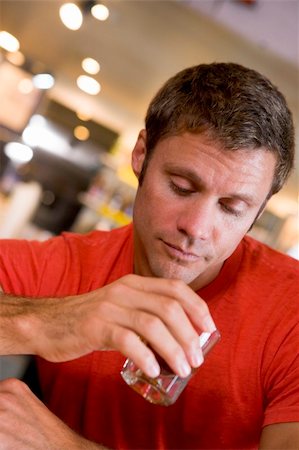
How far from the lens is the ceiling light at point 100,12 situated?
402 centimetres

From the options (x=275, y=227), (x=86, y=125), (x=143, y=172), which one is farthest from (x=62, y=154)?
(x=143, y=172)

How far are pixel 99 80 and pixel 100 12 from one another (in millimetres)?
2596

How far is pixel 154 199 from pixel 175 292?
16.8 inches

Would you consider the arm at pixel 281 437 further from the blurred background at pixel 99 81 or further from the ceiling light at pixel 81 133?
the ceiling light at pixel 81 133

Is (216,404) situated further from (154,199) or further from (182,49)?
(182,49)

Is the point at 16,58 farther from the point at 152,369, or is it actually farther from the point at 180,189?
the point at 152,369

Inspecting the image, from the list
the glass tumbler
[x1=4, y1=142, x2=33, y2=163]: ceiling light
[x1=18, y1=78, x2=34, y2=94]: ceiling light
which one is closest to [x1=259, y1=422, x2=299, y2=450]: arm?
the glass tumbler

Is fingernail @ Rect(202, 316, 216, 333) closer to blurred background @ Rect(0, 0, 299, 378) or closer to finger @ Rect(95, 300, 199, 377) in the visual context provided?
finger @ Rect(95, 300, 199, 377)

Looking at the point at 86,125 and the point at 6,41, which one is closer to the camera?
the point at 6,41

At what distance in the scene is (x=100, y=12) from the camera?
4121 mm

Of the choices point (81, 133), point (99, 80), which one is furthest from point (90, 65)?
point (81, 133)

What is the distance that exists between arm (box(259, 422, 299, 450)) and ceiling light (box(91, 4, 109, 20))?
379 centimetres

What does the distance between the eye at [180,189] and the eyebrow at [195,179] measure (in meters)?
0.02

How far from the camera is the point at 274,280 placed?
1283mm
